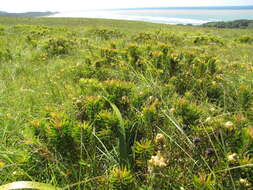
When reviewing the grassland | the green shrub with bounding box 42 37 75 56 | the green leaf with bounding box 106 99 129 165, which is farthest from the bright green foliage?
the green shrub with bounding box 42 37 75 56

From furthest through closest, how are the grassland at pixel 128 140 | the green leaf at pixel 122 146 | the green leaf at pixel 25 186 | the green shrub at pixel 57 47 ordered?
the green shrub at pixel 57 47 < the green leaf at pixel 122 146 < the grassland at pixel 128 140 < the green leaf at pixel 25 186

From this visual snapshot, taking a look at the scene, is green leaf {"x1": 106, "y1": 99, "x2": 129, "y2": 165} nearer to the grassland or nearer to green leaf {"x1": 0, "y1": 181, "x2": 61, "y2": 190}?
the grassland

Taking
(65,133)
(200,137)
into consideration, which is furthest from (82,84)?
(200,137)

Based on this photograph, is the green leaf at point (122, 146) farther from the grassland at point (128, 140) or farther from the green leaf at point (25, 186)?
the green leaf at point (25, 186)

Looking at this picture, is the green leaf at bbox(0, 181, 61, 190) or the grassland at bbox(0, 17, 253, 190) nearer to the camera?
the green leaf at bbox(0, 181, 61, 190)

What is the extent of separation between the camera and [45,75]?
3.41 m

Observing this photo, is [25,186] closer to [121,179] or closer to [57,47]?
[121,179]

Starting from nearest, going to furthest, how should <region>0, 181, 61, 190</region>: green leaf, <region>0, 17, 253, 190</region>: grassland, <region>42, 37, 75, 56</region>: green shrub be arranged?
<region>0, 181, 61, 190</region>: green leaf, <region>0, 17, 253, 190</region>: grassland, <region>42, 37, 75, 56</region>: green shrub

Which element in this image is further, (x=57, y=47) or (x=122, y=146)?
(x=57, y=47)

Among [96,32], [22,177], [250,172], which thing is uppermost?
[96,32]

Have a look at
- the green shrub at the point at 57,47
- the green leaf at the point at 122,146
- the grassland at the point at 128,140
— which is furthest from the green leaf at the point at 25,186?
the green shrub at the point at 57,47

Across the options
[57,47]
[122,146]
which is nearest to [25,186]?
[122,146]

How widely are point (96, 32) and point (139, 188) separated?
10.0 meters

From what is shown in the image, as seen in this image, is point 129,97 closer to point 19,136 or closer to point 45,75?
point 19,136
